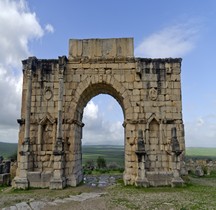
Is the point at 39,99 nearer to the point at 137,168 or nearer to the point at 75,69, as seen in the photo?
the point at 75,69

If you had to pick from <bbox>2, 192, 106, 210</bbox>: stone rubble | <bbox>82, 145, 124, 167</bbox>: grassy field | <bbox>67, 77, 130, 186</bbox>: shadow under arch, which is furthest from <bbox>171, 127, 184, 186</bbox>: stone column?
<bbox>82, 145, 124, 167</bbox>: grassy field

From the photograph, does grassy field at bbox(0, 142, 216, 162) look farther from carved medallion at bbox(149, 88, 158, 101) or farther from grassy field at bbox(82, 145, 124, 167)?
carved medallion at bbox(149, 88, 158, 101)

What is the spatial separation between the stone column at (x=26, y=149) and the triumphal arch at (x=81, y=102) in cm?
4

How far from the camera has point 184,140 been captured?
456 inches

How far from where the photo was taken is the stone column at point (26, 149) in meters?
10.7

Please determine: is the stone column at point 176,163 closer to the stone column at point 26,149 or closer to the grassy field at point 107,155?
the stone column at point 26,149

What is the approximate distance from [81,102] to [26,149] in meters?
3.48

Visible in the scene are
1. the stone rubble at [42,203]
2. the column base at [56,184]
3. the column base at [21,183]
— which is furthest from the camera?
A: the column base at [21,183]

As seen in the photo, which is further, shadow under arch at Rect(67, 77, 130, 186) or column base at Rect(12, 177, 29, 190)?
shadow under arch at Rect(67, 77, 130, 186)

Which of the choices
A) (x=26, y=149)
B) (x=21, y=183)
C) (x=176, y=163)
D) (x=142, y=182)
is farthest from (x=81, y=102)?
(x=176, y=163)

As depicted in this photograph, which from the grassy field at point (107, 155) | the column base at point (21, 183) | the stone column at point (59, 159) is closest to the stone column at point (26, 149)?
the column base at point (21, 183)

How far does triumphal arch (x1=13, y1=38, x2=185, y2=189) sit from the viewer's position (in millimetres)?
11250

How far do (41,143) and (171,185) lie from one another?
609cm

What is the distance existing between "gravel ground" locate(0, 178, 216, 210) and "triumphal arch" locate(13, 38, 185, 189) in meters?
1.42
